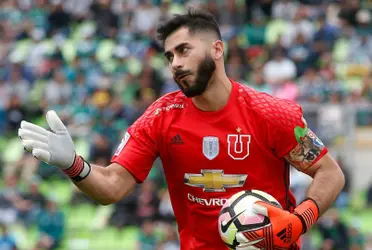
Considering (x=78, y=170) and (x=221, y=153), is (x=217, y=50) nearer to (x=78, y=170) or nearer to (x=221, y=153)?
(x=221, y=153)

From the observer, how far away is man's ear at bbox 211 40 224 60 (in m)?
5.93

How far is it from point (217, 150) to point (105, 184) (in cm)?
77

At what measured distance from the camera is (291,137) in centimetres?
581

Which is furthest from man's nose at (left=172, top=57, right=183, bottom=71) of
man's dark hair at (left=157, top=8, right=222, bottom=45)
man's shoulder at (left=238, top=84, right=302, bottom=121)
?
man's shoulder at (left=238, top=84, right=302, bottom=121)

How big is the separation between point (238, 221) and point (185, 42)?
49.4 inches

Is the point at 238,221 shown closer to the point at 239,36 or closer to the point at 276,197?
the point at 276,197

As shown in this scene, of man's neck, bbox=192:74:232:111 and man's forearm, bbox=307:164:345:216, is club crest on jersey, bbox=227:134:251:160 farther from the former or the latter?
man's forearm, bbox=307:164:345:216

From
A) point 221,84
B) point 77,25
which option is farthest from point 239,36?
point 221,84

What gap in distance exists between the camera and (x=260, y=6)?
19.1 meters

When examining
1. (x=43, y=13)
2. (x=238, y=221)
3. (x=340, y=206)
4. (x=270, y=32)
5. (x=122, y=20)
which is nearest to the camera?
(x=238, y=221)

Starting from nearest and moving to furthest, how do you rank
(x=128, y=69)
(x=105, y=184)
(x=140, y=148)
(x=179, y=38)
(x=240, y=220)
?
(x=240, y=220), (x=105, y=184), (x=179, y=38), (x=140, y=148), (x=128, y=69)

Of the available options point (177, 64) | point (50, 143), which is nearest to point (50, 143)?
point (50, 143)

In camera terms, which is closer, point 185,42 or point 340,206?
point 185,42

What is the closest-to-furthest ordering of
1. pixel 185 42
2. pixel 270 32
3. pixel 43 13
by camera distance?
pixel 185 42, pixel 270 32, pixel 43 13
